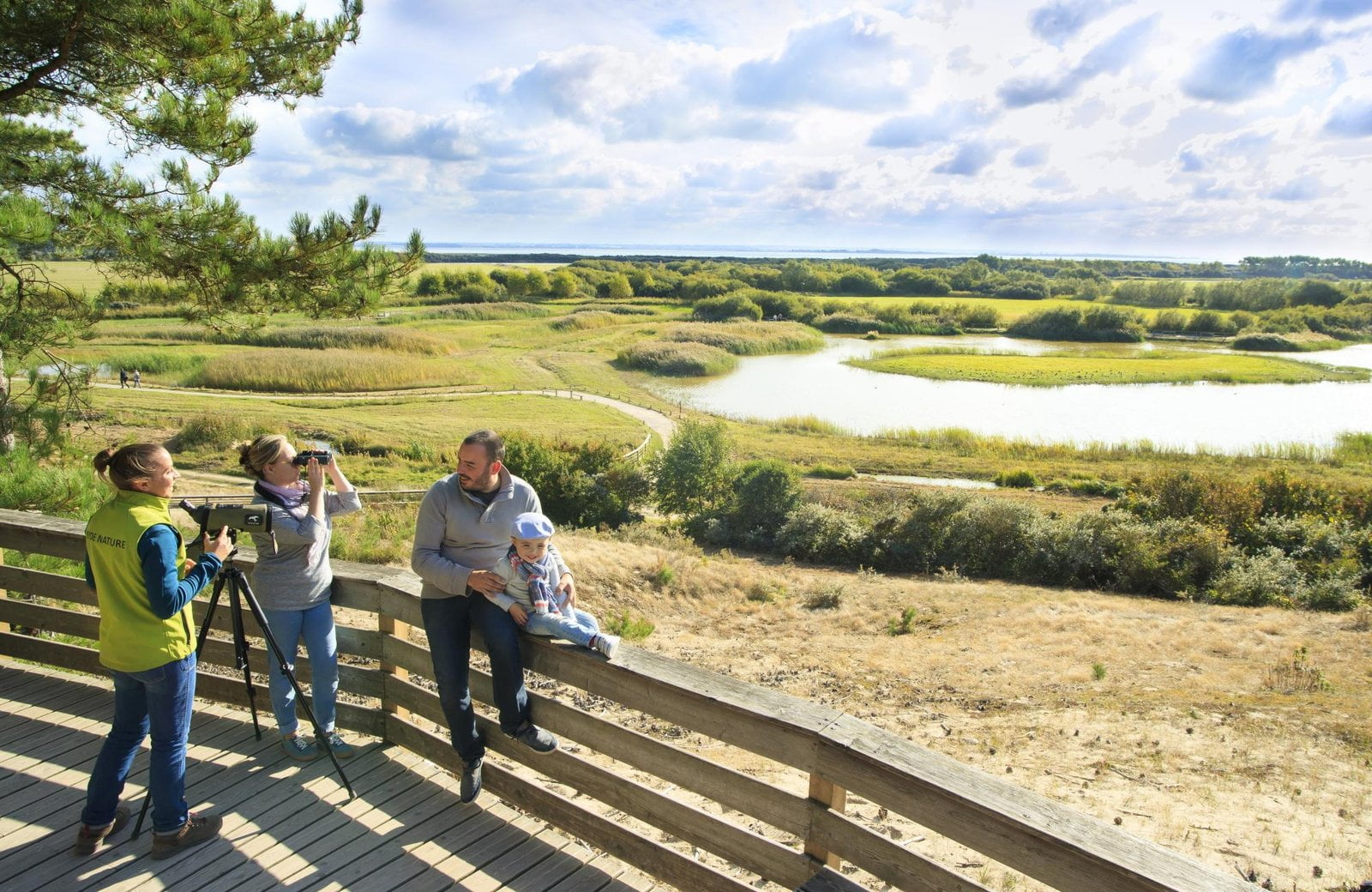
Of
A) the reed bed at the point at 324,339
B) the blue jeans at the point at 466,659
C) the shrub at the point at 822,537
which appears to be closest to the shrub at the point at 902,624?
the shrub at the point at 822,537

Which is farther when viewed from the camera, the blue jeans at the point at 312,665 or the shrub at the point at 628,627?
the shrub at the point at 628,627

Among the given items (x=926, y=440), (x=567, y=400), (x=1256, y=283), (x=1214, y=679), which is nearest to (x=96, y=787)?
(x=1214, y=679)

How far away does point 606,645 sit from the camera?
3381 mm

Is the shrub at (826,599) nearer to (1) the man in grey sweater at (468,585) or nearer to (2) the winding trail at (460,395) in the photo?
(1) the man in grey sweater at (468,585)

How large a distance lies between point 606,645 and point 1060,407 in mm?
52091

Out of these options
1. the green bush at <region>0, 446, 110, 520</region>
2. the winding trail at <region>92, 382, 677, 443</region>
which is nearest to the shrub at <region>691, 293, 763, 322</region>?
the winding trail at <region>92, 382, 677, 443</region>

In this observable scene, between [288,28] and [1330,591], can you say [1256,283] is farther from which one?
[288,28]

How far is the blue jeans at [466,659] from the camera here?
355 cm

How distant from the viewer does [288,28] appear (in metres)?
9.34

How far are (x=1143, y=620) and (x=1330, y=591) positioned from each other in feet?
17.2

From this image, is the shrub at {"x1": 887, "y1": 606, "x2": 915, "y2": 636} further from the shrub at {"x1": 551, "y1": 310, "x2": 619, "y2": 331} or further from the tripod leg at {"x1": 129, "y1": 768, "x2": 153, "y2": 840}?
the shrub at {"x1": 551, "y1": 310, "x2": 619, "y2": 331}

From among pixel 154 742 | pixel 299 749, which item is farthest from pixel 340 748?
pixel 154 742

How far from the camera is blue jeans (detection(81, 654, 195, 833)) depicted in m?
3.46

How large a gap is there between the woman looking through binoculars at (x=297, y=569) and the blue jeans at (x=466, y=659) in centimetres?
68
